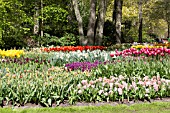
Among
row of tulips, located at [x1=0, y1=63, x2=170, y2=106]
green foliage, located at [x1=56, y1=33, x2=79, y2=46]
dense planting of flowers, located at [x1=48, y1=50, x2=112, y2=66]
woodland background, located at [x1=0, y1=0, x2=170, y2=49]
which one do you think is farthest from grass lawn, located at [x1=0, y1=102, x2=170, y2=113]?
green foliage, located at [x1=56, y1=33, x2=79, y2=46]

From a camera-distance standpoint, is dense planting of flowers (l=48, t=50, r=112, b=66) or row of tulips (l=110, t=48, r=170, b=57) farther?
dense planting of flowers (l=48, t=50, r=112, b=66)

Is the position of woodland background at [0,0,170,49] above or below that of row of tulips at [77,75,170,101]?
above

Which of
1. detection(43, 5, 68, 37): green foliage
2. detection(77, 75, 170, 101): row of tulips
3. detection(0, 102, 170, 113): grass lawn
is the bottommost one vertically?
detection(0, 102, 170, 113): grass lawn

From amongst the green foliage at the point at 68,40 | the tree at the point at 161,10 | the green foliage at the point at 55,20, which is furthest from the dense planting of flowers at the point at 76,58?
the tree at the point at 161,10

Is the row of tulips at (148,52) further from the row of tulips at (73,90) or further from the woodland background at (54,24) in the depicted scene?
the woodland background at (54,24)

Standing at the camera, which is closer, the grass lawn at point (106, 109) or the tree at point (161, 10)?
the grass lawn at point (106, 109)

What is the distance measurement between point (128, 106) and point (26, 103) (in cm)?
217

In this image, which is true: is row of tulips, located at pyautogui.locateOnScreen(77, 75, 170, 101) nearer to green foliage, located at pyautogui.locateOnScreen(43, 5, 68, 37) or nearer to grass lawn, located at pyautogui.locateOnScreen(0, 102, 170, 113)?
grass lawn, located at pyautogui.locateOnScreen(0, 102, 170, 113)

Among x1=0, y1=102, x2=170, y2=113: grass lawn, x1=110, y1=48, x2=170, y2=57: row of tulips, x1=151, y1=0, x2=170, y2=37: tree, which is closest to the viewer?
x1=0, y1=102, x2=170, y2=113: grass lawn

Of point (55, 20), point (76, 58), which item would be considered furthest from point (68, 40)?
point (76, 58)

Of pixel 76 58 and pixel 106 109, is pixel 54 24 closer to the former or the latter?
pixel 76 58

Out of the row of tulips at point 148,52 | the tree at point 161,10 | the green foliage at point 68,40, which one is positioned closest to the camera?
the row of tulips at point 148,52

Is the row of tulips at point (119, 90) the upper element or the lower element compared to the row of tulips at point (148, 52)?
lower

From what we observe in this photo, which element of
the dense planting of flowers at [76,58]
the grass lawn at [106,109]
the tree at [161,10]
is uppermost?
the tree at [161,10]
